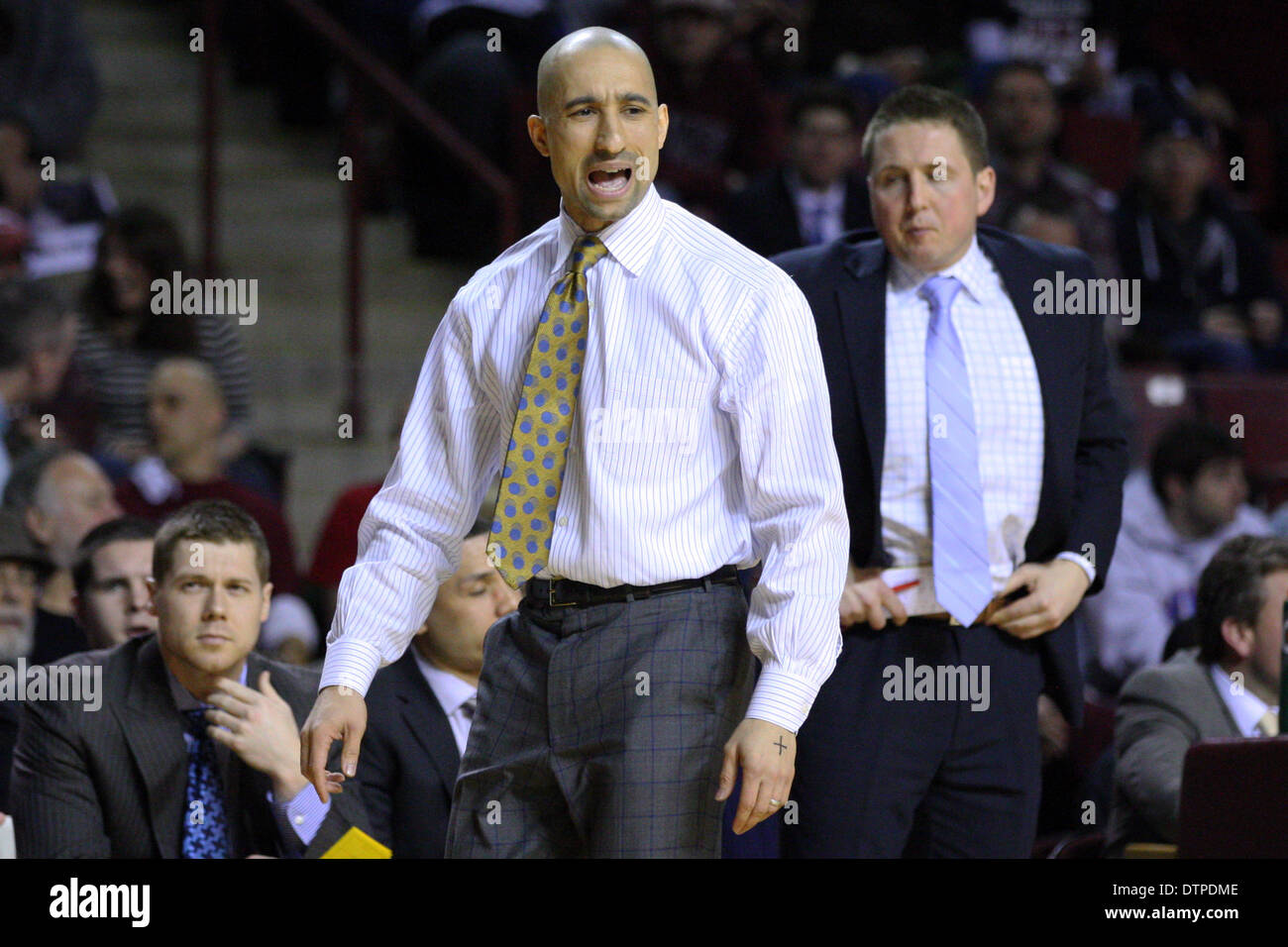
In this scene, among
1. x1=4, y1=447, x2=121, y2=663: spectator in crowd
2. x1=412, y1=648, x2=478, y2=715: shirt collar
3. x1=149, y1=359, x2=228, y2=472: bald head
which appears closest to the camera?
x1=412, y1=648, x2=478, y2=715: shirt collar

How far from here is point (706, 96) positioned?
267 inches

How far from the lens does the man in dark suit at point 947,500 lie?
119 inches

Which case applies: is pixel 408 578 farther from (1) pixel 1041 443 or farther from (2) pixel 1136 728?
(2) pixel 1136 728

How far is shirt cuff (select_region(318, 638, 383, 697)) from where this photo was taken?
2.49 metres

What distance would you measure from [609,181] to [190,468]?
2.93 meters

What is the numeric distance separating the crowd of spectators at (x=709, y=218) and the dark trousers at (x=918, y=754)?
748 millimetres

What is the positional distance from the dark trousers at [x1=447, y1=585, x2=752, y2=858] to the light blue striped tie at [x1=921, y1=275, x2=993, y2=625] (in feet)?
2.15

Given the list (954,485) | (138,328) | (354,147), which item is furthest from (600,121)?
(354,147)

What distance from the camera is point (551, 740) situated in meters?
2.42

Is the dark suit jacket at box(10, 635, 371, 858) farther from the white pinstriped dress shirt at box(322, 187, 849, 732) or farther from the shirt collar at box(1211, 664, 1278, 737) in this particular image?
the shirt collar at box(1211, 664, 1278, 737)

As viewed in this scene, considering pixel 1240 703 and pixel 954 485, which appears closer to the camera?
pixel 954 485

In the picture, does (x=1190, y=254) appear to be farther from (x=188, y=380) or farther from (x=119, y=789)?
(x=119, y=789)

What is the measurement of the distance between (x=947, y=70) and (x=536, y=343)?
542cm

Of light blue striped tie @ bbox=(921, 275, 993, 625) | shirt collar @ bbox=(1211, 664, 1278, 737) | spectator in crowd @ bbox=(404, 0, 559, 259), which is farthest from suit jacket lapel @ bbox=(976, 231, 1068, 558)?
spectator in crowd @ bbox=(404, 0, 559, 259)
